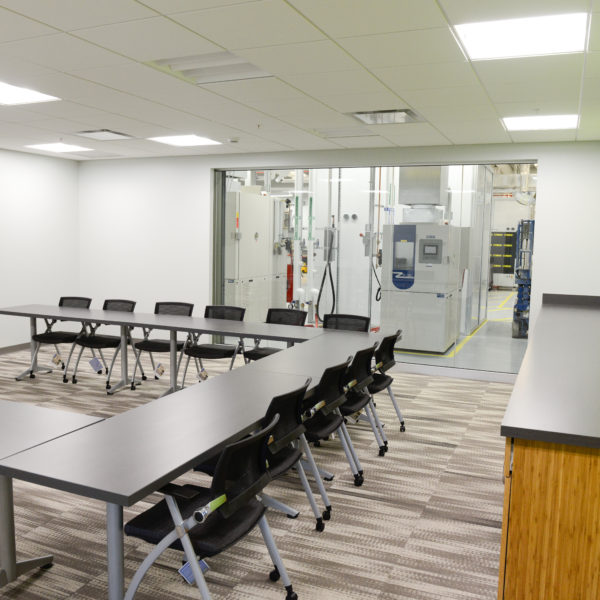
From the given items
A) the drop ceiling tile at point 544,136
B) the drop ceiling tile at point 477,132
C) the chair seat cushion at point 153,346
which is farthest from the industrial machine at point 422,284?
the chair seat cushion at point 153,346

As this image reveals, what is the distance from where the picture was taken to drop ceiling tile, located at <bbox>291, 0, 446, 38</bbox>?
2.95 m

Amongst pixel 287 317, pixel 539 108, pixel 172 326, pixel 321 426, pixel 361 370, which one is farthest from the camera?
pixel 287 317

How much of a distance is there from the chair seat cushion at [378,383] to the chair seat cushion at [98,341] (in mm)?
3164

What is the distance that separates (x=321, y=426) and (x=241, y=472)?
1.42 meters

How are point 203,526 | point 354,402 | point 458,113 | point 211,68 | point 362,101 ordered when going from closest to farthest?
point 203,526, point 211,68, point 354,402, point 362,101, point 458,113

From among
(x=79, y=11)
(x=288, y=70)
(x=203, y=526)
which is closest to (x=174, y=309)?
(x=288, y=70)

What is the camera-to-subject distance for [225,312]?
275 inches

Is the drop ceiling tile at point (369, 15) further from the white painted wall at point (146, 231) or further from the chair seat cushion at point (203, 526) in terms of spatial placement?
the white painted wall at point (146, 231)

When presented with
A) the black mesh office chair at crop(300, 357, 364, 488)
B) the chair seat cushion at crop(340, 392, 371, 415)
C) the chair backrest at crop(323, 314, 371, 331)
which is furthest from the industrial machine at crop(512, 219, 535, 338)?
the black mesh office chair at crop(300, 357, 364, 488)

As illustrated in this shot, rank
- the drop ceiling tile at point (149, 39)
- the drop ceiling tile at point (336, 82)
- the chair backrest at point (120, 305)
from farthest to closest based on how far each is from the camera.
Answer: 1. the chair backrest at point (120, 305)
2. the drop ceiling tile at point (336, 82)
3. the drop ceiling tile at point (149, 39)

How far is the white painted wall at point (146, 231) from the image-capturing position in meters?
8.96

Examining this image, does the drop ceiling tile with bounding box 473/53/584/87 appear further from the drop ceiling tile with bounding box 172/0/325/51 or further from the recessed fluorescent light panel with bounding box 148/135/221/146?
the recessed fluorescent light panel with bounding box 148/135/221/146

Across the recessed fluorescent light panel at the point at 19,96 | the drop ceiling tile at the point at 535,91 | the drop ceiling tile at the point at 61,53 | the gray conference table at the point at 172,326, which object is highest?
the recessed fluorescent light panel at the point at 19,96

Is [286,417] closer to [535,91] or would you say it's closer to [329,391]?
[329,391]
